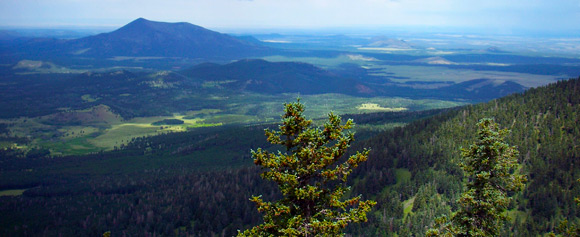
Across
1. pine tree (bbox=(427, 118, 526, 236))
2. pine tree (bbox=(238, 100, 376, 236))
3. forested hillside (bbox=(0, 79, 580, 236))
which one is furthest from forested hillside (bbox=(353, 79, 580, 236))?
pine tree (bbox=(238, 100, 376, 236))

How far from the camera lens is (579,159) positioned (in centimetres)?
11788

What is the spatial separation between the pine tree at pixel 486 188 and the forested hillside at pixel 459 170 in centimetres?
6034

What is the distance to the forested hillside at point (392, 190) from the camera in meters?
112

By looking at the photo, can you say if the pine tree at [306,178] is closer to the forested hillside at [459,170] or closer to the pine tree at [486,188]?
the pine tree at [486,188]

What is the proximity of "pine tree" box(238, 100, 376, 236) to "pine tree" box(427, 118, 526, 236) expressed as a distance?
11489 mm

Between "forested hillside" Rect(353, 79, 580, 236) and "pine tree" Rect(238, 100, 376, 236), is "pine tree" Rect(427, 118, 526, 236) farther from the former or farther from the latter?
"forested hillside" Rect(353, 79, 580, 236)

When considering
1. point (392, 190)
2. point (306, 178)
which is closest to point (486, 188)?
point (306, 178)

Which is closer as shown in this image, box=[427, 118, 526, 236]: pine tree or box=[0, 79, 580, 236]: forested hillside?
box=[427, 118, 526, 236]: pine tree

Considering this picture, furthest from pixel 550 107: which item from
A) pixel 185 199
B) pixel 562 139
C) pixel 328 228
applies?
pixel 328 228

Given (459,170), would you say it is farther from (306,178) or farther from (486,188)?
(306,178)

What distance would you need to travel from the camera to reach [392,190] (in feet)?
425

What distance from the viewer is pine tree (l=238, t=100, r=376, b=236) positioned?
88.9 feet

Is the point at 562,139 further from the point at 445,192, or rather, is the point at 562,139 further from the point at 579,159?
the point at 445,192

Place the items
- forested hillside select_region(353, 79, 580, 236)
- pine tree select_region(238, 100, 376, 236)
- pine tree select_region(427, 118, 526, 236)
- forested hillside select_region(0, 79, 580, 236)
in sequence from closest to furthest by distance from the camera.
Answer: pine tree select_region(238, 100, 376, 236), pine tree select_region(427, 118, 526, 236), forested hillside select_region(353, 79, 580, 236), forested hillside select_region(0, 79, 580, 236)
